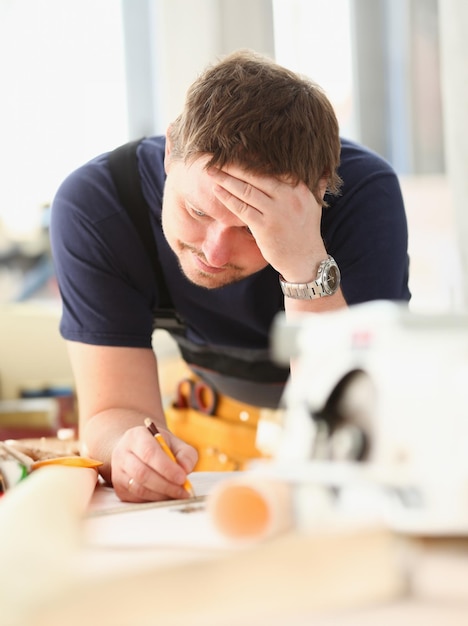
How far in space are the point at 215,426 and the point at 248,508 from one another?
121cm

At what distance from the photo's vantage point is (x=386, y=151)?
2836 mm

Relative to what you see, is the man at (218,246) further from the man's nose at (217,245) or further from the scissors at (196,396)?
the scissors at (196,396)

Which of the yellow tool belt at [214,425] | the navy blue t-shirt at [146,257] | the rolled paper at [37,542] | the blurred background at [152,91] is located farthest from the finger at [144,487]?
the blurred background at [152,91]

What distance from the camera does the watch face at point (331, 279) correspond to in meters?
1.07

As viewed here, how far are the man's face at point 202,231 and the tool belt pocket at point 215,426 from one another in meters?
0.53

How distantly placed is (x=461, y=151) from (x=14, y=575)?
1.74m

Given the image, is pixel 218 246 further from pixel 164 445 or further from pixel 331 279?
A: pixel 164 445

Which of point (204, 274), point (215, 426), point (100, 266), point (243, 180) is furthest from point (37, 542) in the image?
point (215, 426)

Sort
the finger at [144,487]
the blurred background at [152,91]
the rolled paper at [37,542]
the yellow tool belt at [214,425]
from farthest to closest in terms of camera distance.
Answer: the blurred background at [152,91] < the yellow tool belt at [214,425] < the finger at [144,487] < the rolled paper at [37,542]

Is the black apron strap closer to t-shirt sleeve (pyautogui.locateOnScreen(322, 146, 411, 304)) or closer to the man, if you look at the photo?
the man

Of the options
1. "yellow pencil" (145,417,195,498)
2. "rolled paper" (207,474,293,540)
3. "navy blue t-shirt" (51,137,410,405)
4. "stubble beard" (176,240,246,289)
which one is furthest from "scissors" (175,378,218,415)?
"rolled paper" (207,474,293,540)

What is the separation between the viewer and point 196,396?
1.73 m

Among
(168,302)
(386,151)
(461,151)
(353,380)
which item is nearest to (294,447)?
(353,380)

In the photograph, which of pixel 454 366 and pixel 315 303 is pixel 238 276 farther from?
pixel 454 366
